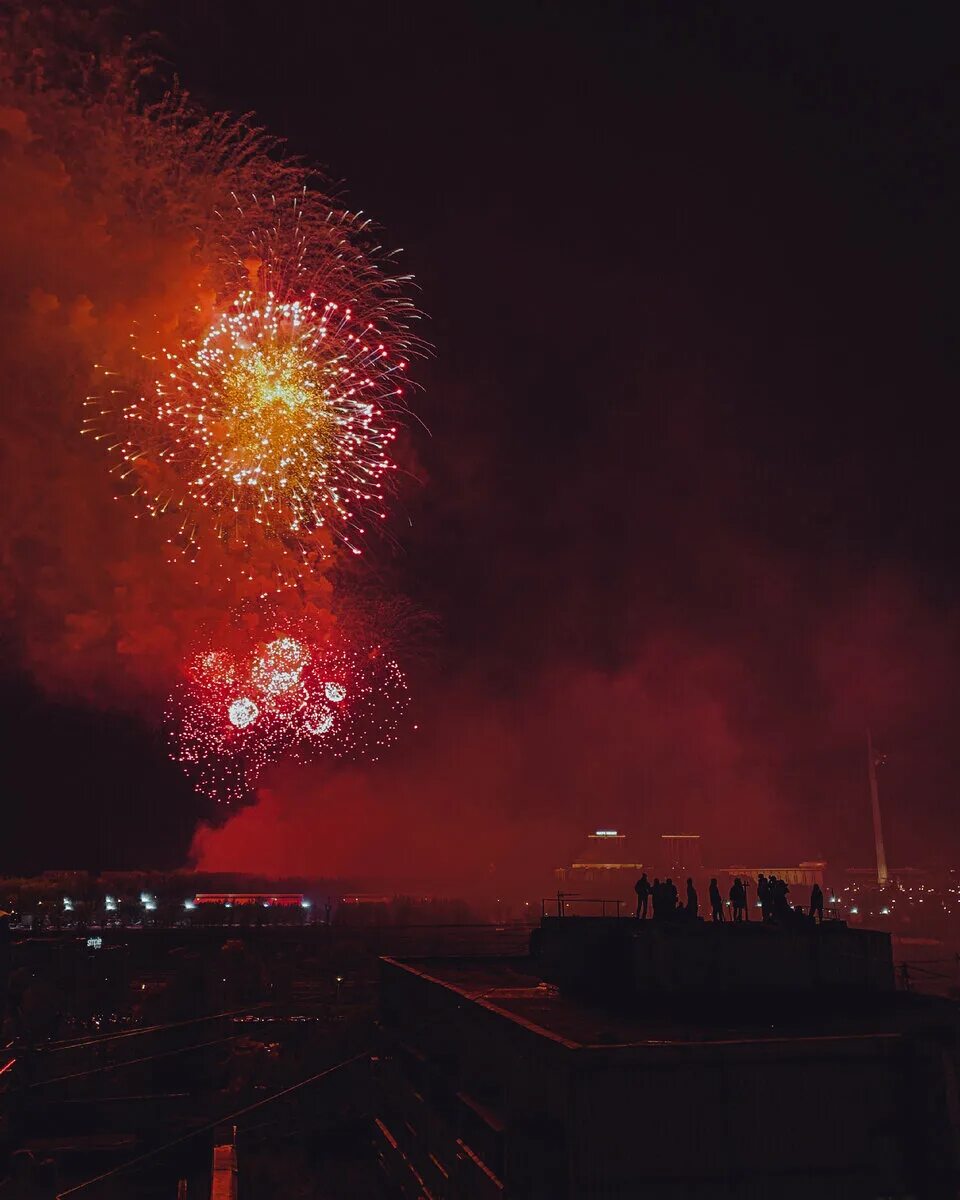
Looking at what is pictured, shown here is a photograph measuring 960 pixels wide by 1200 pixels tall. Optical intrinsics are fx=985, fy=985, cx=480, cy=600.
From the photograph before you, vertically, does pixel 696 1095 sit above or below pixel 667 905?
below

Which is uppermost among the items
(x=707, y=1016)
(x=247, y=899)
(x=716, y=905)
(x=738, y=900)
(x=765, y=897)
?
(x=765, y=897)

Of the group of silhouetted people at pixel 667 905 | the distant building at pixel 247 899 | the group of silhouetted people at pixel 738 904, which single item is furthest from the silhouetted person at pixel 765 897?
the distant building at pixel 247 899

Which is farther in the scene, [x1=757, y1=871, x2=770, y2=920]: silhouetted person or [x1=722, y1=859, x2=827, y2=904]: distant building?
[x1=722, y1=859, x2=827, y2=904]: distant building

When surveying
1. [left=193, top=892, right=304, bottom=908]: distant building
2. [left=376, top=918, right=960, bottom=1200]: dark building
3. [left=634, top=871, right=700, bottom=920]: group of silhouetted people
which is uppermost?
[left=634, top=871, right=700, bottom=920]: group of silhouetted people

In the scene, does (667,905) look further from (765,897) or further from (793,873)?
(793,873)

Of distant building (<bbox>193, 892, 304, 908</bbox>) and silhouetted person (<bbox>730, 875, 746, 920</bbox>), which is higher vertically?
silhouetted person (<bbox>730, 875, 746, 920</bbox>)

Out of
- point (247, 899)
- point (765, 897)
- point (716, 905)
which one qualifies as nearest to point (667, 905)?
point (716, 905)

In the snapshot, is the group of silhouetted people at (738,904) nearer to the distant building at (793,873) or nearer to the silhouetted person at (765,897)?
the silhouetted person at (765,897)

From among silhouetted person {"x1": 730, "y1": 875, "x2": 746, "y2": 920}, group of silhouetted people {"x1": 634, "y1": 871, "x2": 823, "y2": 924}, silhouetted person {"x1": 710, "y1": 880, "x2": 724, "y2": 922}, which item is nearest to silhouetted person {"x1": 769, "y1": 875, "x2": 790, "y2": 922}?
group of silhouetted people {"x1": 634, "y1": 871, "x2": 823, "y2": 924}

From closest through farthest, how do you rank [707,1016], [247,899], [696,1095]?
1. [696,1095]
2. [707,1016]
3. [247,899]

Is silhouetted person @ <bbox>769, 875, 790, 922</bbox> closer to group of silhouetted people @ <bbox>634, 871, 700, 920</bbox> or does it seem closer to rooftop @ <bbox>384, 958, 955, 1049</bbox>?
group of silhouetted people @ <bbox>634, 871, 700, 920</bbox>
